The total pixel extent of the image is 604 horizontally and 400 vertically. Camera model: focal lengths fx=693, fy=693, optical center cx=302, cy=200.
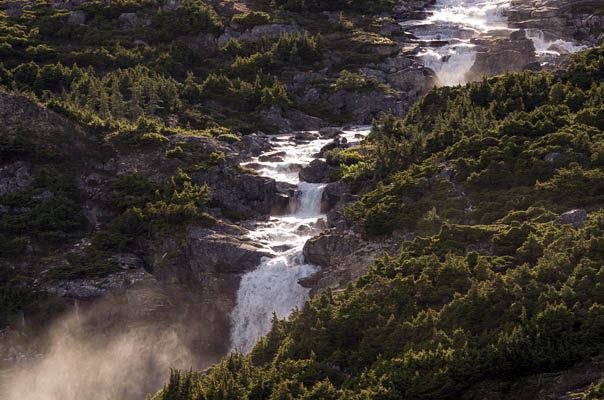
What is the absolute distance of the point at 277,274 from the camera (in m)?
37.0

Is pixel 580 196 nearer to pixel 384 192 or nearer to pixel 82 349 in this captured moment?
pixel 384 192

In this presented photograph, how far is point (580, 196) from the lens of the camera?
95.2 ft

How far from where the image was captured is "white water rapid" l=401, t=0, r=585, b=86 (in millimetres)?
69688

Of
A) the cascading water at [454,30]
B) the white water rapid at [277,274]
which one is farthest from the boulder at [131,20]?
the white water rapid at [277,274]

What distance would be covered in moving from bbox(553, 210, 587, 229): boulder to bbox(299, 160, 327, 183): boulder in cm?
2275

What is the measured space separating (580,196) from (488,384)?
12.7m

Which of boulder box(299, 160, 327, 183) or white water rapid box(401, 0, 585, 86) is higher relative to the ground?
white water rapid box(401, 0, 585, 86)

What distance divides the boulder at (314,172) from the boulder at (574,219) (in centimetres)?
2275

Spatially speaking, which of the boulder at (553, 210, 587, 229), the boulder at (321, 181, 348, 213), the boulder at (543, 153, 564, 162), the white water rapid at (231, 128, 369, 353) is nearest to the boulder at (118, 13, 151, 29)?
the white water rapid at (231, 128, 369, 353)

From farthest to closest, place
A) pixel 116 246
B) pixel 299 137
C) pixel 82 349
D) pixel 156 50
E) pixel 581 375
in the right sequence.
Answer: pixel 156 50 < pixel 299 137 < pixel 116 246 < pixel 82 349 < pixel 581 375

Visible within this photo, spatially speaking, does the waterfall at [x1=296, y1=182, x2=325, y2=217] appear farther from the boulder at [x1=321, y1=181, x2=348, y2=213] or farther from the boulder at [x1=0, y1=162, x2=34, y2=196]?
the boulder at [x1=0, y1=162, x2=34, y2=196]

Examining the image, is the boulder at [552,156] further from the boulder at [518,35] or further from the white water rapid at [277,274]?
the boulder at [518,35]

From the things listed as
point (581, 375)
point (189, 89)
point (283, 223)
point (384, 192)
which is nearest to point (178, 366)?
point (283, 223)

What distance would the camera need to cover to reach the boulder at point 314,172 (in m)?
47.9
